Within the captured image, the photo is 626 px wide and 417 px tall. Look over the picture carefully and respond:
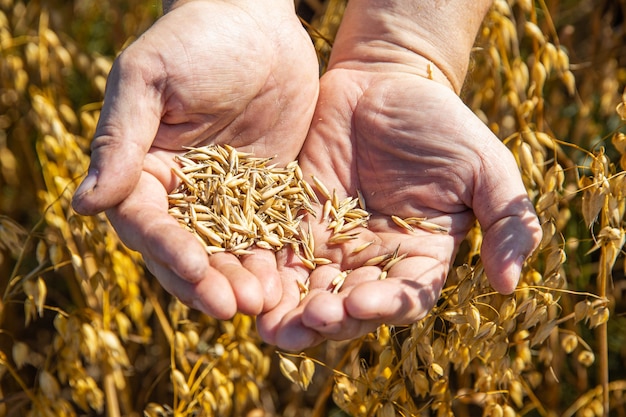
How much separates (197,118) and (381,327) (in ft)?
1.75

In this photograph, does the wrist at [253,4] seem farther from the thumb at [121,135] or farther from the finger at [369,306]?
A: the finger at [369,306]

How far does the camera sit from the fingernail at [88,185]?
1.15 metres

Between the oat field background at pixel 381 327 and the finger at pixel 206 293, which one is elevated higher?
the finger at pixel 206 293

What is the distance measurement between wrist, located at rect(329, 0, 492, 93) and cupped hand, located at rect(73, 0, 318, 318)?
0.47ft

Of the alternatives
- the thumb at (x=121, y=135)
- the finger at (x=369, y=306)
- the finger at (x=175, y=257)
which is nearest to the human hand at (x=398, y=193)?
the finger at (x=369, y=306)

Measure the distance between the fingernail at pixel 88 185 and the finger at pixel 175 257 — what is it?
61 mm

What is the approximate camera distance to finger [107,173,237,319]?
1.07 m

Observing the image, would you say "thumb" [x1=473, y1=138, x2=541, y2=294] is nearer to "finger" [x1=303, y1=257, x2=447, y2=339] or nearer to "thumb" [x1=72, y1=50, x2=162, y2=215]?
"finger" [x1=303, y1=257, x2=447, y2=339]

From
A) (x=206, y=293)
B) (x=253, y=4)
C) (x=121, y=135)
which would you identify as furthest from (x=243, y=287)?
(x=253, y=4)

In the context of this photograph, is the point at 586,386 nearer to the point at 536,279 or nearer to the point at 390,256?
the point at 536,279

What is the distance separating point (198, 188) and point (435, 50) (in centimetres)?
61

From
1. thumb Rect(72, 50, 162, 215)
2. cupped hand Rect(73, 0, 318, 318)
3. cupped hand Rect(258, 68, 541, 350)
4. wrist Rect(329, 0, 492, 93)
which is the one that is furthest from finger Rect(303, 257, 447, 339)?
Answer: wrist Rect(329, 0, 492, 93)

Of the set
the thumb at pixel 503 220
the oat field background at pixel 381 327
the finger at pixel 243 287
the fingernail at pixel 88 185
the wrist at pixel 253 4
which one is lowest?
the oat field background at pixel 381 327

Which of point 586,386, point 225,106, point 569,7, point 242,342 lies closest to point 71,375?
point 242,342
